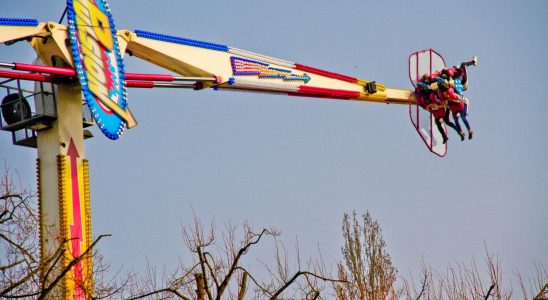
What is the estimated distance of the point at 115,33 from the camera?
15.9 meters

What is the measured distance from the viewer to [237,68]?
17.4m

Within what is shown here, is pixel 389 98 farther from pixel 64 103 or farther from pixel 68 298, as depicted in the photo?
pixel 68 298

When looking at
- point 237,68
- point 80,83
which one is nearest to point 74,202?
point 80,83

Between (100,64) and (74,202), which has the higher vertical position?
(100,64)

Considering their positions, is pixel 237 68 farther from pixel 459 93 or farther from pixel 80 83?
pixel 459 93

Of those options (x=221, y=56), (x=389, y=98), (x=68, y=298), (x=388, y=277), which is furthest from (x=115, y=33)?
(x=388, y=277)

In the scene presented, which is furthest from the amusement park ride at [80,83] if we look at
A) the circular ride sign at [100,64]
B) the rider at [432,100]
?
the rider at [432,100]

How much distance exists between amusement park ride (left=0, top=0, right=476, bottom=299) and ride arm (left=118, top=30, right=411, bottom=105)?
0.02 m

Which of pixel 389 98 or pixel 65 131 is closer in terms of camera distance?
pixel 65 131

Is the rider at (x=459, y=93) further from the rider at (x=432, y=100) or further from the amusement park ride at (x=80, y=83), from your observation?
the amusement park ride at (x=80, y=83)

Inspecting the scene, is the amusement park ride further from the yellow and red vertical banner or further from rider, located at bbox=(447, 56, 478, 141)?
rider, located at bbox=(447, 56, 478, 141)

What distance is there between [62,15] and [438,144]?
7.93 m

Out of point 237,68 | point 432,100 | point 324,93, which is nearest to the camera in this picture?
point 237,68

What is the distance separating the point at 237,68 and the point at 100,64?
2.93 meters
